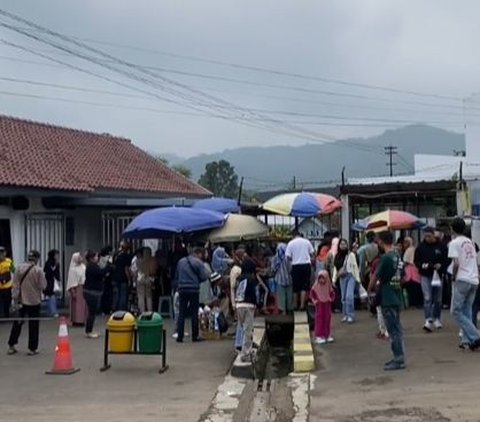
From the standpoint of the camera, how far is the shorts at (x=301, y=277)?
17.2 m

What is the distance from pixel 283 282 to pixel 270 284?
55 cm

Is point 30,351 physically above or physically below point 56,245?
below

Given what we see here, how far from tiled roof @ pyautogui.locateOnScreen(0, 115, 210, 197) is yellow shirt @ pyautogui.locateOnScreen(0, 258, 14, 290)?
147 inches

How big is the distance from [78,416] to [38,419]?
0.43 metres

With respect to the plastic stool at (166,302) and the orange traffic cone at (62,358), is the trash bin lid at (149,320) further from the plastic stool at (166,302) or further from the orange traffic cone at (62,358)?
the plastic stool at (166,302)

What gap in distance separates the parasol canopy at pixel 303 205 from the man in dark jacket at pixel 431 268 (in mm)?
5954

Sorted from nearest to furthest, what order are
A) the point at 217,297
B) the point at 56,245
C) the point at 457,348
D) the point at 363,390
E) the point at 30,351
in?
the point at 363,390 → the point at 457,348 → the point at 30,351 → the point at 217,297 → the point at 56,245

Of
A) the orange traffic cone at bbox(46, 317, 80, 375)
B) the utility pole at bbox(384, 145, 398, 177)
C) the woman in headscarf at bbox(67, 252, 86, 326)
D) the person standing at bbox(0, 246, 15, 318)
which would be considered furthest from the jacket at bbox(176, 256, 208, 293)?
the utility pole at bbox(384, 145, 398, 177)

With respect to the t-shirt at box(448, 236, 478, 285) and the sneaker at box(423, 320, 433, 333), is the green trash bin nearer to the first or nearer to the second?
the t-shirt at box(448, 236, 478, 285)

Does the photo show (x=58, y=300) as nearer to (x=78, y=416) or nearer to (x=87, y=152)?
(x=87, y=152)

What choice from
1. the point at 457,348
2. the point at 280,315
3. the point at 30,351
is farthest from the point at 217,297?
the point at 457,348

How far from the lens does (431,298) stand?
561 inches

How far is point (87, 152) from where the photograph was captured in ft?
93.8

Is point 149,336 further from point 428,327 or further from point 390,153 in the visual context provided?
point 390,153
